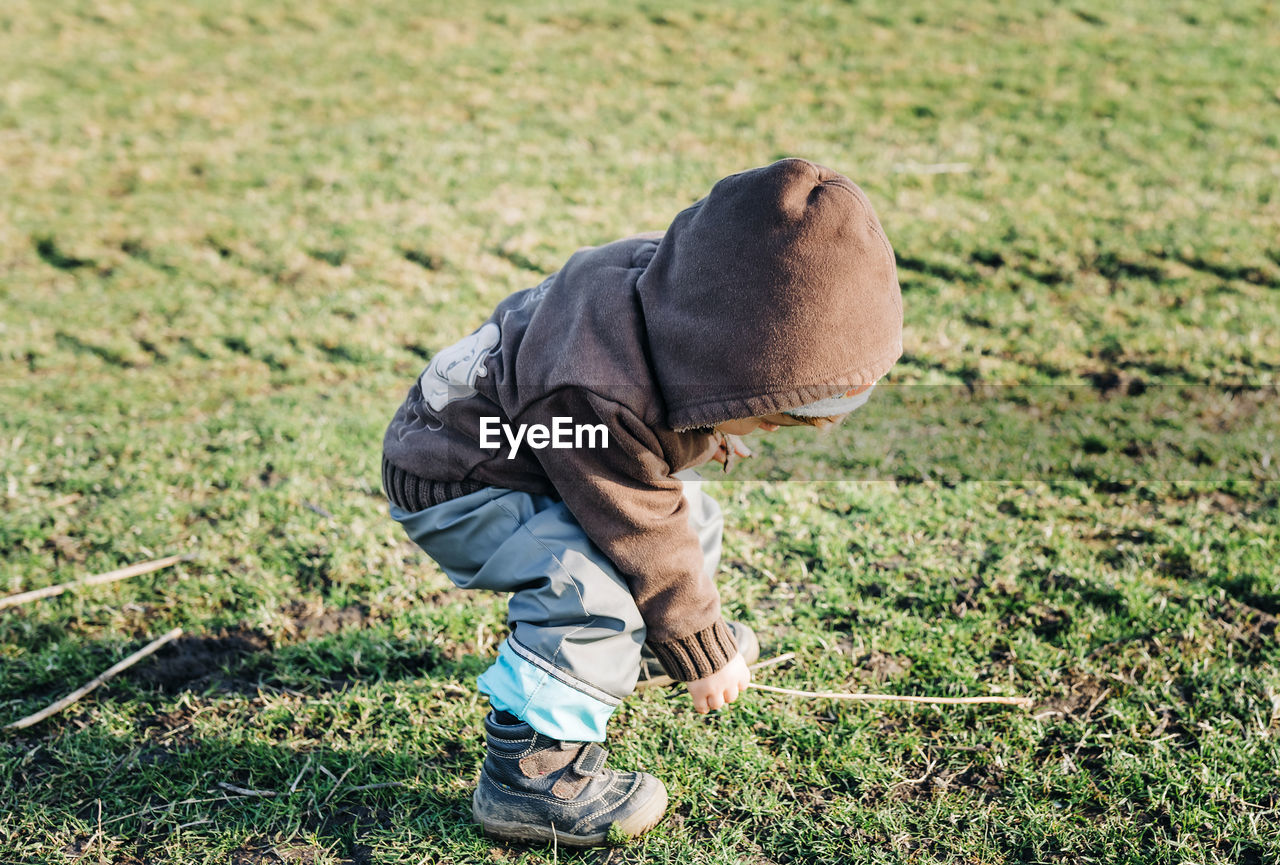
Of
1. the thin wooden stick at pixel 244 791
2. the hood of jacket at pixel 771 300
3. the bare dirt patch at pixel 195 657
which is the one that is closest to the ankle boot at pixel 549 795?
the thin wooden stick at pixel 244 791

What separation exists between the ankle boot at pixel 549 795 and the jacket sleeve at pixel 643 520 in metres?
0.36

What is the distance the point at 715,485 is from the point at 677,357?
Answer: 78.8 inches

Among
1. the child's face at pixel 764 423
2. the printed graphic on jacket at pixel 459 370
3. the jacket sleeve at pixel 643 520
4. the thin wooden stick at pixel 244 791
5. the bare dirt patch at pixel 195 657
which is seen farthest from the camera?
the bare dirt patch at pixel 195 657

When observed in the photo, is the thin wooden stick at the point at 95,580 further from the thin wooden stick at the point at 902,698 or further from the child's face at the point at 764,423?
the child's face at the point at 764,423

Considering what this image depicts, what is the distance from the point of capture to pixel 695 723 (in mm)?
2779

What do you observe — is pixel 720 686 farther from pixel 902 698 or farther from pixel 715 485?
pixel 715 485

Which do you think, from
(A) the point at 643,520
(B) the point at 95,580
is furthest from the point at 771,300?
(B) the point at 95,580

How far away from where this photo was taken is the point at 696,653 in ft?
7.52

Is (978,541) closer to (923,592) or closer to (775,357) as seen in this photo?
(923,592)

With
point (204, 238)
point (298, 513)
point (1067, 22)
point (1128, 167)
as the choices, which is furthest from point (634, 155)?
point (1067, 22)

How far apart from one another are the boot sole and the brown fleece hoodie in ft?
1.33

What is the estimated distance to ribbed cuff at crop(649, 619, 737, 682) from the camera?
2.28 metres

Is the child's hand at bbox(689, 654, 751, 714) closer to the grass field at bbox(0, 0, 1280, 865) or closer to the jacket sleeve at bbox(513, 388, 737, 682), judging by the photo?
the jacket sleeve at bbox(513, 388, 737, 682)

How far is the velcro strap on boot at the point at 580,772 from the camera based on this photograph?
238 centimetres
